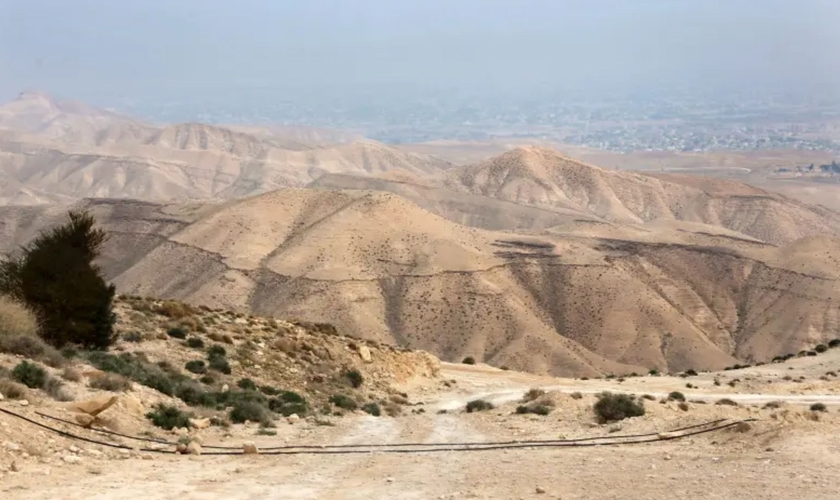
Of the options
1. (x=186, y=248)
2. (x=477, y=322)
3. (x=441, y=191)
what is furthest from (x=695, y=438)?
(x=441, y=191)

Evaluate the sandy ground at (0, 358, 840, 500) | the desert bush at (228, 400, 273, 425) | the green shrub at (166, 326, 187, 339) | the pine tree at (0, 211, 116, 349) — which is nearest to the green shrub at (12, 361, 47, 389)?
the sandy ground at (0, 358, 840, 500)

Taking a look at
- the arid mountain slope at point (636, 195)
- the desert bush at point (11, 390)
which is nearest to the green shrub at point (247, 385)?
the desert bush at point (11, 390)

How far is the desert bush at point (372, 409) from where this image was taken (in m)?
23.7

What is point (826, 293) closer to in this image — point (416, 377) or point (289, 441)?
point (416, 377)

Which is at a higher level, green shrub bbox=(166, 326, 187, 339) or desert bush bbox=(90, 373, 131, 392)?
desert bush bbox=(90, 373, 131, 392)

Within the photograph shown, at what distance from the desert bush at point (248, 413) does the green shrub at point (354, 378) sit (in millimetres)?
7829

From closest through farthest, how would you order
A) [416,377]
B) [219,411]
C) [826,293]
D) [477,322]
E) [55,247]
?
1. [219,411]
2. [55,247]
3. [416,377]
4. [477,322]
5. [826,293]

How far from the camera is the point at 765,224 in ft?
475

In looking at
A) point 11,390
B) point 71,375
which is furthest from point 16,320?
point 11,390

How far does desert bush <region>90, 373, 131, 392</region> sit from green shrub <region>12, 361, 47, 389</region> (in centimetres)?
Answer: 123

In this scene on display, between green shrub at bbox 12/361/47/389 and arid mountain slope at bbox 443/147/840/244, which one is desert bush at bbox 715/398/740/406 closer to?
green shrub at bbox 12/361/47/389

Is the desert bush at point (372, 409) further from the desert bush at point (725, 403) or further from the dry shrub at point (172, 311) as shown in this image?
the desert bush at point (725, 403)

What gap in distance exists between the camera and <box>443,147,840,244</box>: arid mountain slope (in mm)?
147000

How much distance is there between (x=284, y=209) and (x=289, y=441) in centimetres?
8362
